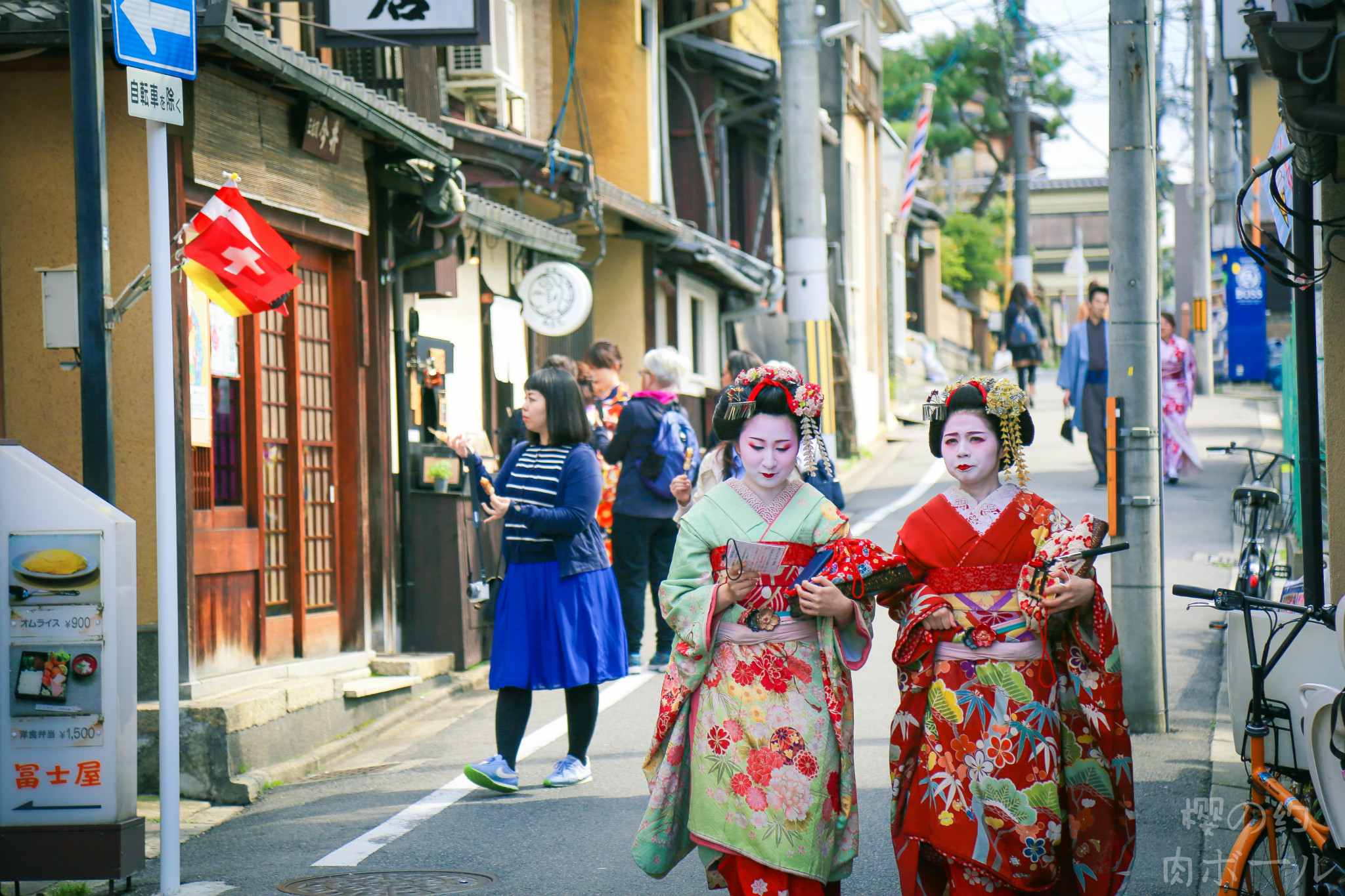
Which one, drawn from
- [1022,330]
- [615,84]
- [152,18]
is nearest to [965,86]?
[1022,330]

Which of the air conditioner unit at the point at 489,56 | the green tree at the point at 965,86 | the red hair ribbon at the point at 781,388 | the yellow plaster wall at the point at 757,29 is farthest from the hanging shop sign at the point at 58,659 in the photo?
the green tree at the point at 965,86

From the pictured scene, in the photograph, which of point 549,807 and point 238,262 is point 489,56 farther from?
point 549,807

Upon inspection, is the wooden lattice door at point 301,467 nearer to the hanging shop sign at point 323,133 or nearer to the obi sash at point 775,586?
the hanging shop sign at point 323,133

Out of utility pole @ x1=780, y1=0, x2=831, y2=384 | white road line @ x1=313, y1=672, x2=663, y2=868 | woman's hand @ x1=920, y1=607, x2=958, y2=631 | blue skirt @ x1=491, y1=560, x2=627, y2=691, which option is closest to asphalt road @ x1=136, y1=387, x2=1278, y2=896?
white road line @ x1=313, y1=672, x2=663, y2=868

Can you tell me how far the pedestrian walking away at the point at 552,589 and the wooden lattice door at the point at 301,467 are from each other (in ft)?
8.05

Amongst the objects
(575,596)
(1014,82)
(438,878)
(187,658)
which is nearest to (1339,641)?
(438,878)

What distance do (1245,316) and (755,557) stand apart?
85.1 feet

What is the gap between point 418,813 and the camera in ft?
22.0

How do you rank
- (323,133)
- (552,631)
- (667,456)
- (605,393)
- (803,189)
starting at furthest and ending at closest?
1. (803,189)
2. (605,393)
3. (667,456)
4. (323,133)
5. (552,631)

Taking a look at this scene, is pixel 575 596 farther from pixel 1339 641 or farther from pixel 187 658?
pixel 1339 641

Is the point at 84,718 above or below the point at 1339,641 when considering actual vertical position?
below

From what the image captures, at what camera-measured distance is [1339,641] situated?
11.6 ft

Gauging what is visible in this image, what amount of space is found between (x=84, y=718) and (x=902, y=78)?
41547mm

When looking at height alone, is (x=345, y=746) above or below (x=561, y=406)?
below
